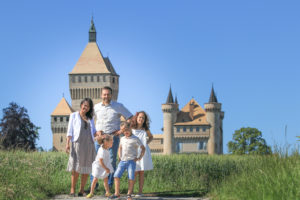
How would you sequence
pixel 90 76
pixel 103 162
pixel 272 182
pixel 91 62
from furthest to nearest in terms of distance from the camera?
pixel 91 62
pixel 90 76
pixel 103 162
pixel 272 182

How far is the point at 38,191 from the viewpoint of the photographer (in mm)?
8523

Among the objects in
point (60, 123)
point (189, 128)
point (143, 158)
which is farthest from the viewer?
point (60, 123)

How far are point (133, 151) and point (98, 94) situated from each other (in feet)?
230

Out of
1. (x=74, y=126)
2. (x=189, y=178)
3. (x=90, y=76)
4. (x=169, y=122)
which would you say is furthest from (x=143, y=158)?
(x=90, y=76)

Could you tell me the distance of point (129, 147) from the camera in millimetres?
7680

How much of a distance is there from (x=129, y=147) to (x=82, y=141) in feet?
2.80

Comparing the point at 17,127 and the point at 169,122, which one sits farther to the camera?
the point at 169,122

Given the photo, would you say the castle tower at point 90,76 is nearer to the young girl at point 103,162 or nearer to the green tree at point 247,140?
the green tree at point 247,140

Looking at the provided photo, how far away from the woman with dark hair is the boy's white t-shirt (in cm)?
70

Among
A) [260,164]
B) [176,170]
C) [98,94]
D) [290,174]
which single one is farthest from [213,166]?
[98,94]

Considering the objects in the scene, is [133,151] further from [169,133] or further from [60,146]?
[60,146]

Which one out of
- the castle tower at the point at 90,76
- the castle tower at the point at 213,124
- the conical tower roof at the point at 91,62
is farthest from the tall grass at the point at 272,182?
the conical tower roof at the point at 91,62

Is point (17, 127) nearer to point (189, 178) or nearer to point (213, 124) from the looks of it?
point (213, 124)

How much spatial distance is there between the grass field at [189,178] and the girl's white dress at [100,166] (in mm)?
851
